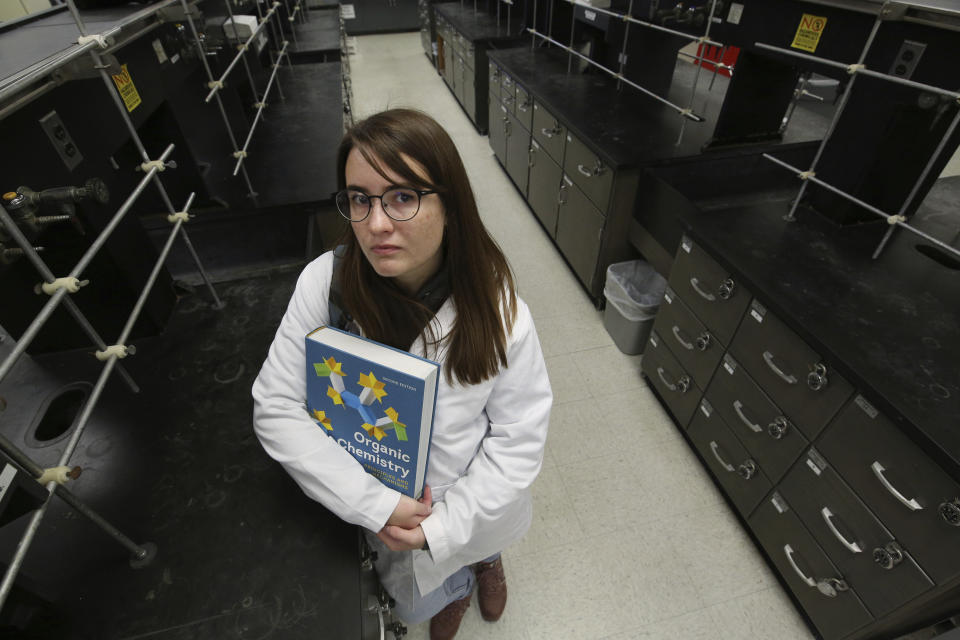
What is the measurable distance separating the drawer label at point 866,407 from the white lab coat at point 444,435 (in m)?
0.81

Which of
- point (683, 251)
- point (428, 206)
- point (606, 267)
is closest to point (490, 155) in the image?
point (606, 267)

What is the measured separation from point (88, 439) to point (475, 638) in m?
1.21

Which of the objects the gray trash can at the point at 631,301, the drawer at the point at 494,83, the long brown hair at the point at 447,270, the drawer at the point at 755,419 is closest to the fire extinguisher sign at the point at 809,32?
the drawer at the point at 755,419

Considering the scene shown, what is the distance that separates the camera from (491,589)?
147 cm

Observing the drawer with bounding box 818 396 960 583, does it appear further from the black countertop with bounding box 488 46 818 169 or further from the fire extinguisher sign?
the black countertop with bounding box 488 46 818 169

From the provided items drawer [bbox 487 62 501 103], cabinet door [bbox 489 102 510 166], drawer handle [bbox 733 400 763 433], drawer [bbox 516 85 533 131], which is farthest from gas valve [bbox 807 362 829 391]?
drawer [bbox 487 62 501 103]

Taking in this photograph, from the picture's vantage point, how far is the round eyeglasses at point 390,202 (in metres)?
0.76

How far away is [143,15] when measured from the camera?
1.27m

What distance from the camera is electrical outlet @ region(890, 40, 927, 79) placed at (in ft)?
3.80

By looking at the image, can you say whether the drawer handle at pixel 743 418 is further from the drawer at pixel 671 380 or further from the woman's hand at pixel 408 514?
the woman's hand at pixel 408 514

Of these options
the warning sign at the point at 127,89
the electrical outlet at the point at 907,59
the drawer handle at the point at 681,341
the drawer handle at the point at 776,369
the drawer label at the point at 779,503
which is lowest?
the drawer label at the point at 779,503

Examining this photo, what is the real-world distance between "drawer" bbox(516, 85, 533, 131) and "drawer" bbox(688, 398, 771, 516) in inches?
82.8

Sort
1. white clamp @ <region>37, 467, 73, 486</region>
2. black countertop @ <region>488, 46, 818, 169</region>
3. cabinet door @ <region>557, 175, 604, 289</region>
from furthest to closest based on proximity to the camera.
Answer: cabinet door @ <region>557, 175, 604, 289</region>, black countertop @ <region>488, 46, 818, 169</region>, white clamp @ <region>37, 467, 73, 486</region>

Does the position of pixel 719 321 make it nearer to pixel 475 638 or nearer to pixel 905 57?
pixel 905 57
